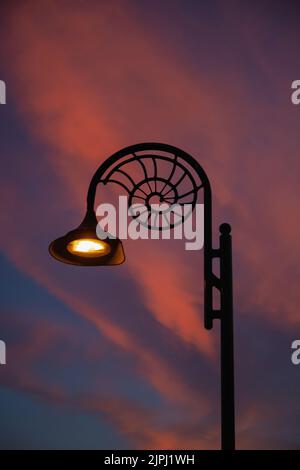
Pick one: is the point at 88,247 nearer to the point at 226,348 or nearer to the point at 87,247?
the point at 87,247

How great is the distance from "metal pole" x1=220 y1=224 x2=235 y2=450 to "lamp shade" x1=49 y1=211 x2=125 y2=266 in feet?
5.12

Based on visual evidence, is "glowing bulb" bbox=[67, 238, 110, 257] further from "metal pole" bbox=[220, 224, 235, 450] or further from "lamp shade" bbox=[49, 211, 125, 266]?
"metal pole" bbox=[220, 224, 235, 450]

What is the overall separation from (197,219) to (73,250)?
1.60m

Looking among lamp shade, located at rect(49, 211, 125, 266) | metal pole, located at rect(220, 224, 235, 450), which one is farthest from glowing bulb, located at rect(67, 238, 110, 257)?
metal pole, located at rect(220, 224, 235, 450)

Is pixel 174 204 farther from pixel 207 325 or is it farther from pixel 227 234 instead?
pixel 207 325

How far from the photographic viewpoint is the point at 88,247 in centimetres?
628

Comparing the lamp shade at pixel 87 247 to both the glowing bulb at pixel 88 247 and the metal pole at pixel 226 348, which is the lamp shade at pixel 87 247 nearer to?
the glowing bulb at pixel 88 247

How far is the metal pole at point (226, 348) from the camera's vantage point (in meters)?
4.46

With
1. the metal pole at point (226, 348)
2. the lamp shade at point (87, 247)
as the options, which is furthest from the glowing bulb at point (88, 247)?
the metal pole at point (226, 348)

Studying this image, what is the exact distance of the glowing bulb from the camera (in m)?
6.12

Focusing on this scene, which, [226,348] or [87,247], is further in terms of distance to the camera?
[87,247]

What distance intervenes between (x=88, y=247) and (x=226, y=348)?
2.26 meters

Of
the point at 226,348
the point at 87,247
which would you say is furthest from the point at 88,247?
the point at 226,348

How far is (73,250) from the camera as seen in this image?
6266 millimetres
